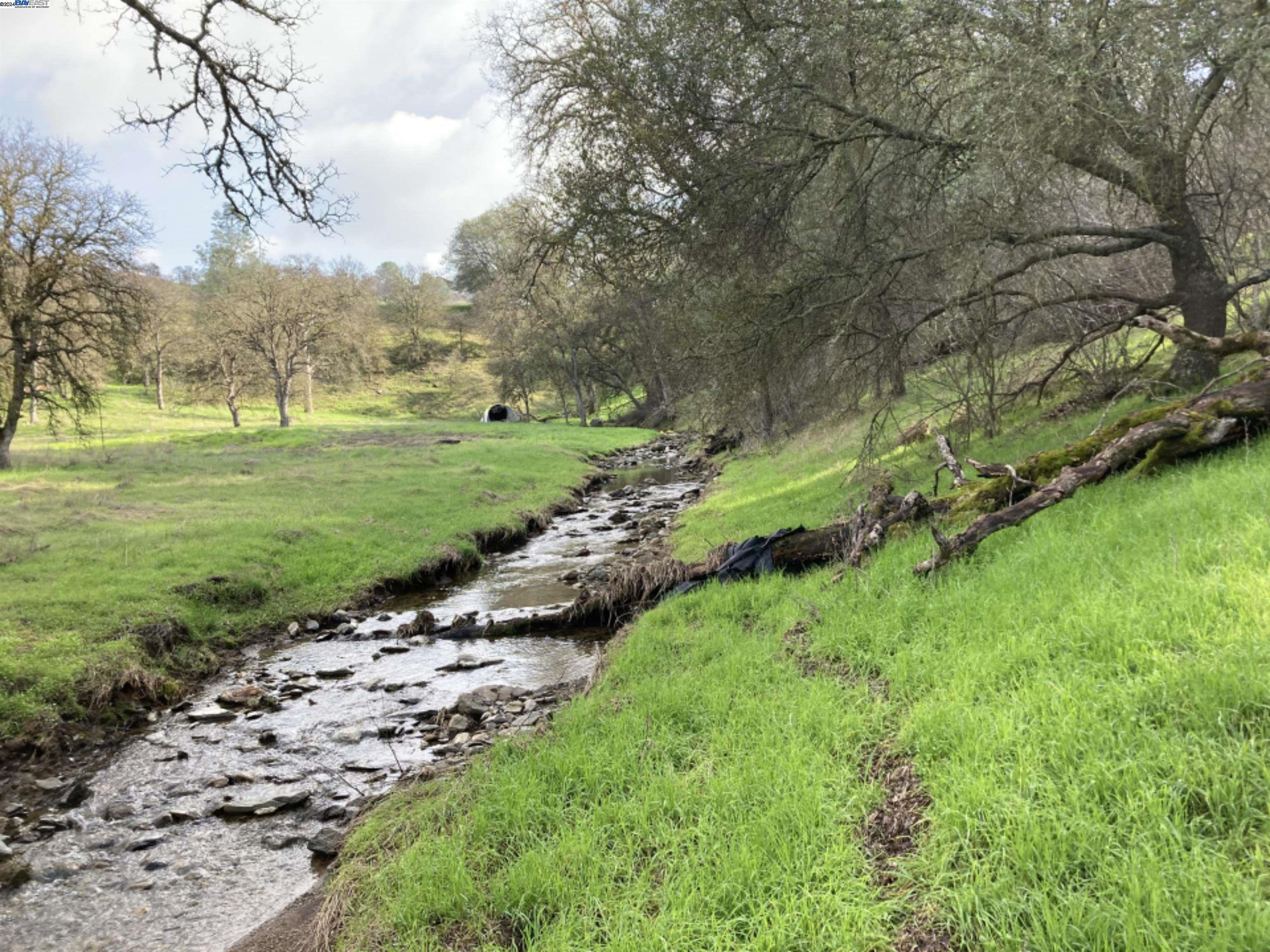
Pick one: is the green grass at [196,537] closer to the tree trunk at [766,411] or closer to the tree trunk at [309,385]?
the tree trunk at [766,411]

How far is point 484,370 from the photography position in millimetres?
64312

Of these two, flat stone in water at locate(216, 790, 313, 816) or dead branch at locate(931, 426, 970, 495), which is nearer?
flat stone in water at locate(216, 790, 313, 816)

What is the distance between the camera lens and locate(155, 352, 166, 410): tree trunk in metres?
48.9

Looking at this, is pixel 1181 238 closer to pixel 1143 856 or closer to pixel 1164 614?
pixel 1164 614

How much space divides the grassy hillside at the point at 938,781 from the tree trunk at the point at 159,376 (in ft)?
184

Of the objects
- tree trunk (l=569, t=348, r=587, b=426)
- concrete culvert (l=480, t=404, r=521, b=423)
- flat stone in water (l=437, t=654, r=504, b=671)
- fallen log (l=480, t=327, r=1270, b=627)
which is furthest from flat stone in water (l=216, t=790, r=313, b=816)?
concrete culvert (l=480, t=404, r=521, b=423)

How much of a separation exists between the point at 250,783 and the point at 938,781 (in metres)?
6.29

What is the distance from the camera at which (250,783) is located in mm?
6469

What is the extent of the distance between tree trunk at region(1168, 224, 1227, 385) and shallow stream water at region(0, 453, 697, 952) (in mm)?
9027

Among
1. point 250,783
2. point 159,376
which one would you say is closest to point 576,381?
point 159,376

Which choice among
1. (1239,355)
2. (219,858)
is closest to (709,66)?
(1239,355)

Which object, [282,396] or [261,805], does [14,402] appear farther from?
[282,396]

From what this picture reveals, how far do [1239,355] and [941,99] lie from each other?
6.34 m

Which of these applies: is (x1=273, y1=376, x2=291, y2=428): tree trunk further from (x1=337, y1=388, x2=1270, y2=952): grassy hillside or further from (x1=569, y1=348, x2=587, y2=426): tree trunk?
(x1=337, y1=388, x2=1270, y2=952): grassy hillside
